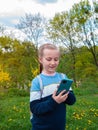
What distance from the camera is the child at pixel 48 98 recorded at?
8.96 ft

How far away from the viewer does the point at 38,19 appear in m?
32.2

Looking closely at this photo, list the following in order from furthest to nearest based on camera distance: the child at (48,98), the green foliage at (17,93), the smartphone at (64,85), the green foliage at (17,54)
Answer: the green foliage at (17,54), the green foliage at (17,93), the child at (48,98), the smartphone at (64,85)

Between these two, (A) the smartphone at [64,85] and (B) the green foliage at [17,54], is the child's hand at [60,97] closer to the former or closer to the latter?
(A) the smartphone at [64,85]

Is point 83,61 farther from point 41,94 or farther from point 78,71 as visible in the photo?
point 41,94

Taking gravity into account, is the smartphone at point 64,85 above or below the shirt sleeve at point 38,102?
above

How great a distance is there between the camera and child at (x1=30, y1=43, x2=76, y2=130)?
8.96 ft

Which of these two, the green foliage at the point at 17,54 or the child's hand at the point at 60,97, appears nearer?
the child's hand at the point at 60,97

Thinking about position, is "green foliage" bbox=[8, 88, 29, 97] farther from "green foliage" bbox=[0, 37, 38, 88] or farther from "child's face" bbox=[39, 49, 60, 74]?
"child's face" bbox=[39, 49, 60, 74]

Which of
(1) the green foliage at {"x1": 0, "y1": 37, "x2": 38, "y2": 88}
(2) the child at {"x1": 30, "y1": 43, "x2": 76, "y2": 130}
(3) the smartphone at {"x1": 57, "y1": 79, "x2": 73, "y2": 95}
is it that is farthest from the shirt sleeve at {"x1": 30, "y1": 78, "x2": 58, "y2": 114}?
(1) the green foliage at {"x1": 0, "y1": 37, "x2": 38, "y2": 88}

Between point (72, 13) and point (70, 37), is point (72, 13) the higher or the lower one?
the higher one

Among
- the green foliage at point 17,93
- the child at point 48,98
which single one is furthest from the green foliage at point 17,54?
the child at point 48,98

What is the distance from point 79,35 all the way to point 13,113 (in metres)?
22.9

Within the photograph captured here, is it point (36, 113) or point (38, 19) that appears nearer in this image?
point (36, 113)

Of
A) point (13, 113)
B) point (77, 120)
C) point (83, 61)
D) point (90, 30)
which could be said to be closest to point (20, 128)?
point (77, 120)
